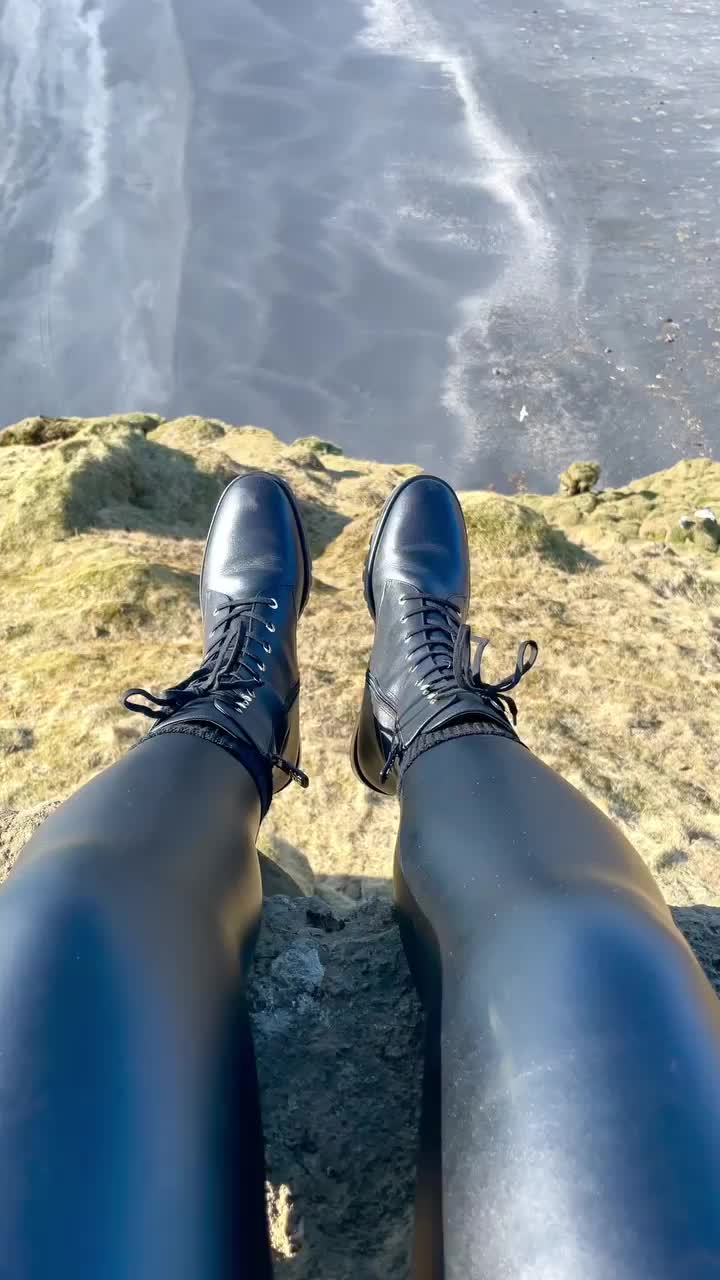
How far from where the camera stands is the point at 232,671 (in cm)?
209

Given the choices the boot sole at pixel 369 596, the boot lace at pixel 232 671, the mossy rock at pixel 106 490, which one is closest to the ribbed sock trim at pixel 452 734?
the boot lace at pixel 232 671

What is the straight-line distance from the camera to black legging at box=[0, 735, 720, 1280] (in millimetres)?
942

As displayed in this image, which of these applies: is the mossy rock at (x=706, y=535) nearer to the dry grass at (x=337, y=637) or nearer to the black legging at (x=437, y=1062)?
the dry grass at (x=337, y=637)

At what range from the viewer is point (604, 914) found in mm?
1190

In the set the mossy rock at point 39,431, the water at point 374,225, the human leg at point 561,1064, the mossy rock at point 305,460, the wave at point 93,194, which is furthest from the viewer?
the wave at point 93,194

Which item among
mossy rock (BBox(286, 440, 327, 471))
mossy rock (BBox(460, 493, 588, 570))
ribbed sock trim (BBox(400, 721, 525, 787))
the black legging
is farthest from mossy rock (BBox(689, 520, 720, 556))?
the black legging

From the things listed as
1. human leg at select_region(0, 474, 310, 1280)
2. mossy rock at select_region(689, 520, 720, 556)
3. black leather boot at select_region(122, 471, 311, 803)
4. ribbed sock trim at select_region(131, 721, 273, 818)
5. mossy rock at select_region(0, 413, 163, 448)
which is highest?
human leg at select_region(0, 474, 310, 1280)

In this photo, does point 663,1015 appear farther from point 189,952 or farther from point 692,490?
point 692,490

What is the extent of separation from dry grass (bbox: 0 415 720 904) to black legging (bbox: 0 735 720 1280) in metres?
1.33

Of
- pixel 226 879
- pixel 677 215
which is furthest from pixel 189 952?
pixel 677 215

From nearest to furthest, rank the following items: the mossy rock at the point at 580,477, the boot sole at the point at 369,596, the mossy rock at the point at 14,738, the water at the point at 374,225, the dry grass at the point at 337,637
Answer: the boot sole at the point at 369,596
the dry grass at the point at 337,637
the mossy rock at the point at 14,738
the mossy rock at the point at 580,477
the water at the point at 374,225

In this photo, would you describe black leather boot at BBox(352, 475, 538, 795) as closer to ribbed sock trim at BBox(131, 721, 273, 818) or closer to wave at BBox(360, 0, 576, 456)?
ribbed sock trim at BBox(131, 721, 273, 818)

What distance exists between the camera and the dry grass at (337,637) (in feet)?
9.36

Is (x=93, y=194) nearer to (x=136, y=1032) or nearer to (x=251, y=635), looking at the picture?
(x=251, y=635)
